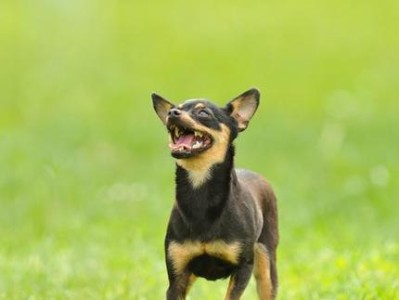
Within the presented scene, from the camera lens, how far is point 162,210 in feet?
52.4

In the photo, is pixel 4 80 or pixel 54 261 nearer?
pixel 54 261

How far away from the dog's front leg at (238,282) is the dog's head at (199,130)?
0.75m

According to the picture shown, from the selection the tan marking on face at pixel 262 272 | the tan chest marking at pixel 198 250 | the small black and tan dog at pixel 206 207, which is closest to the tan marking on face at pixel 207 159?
the small black and tan dog at pixel 206 207

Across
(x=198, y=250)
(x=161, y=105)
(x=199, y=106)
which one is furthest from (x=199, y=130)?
(x=198, y=250)

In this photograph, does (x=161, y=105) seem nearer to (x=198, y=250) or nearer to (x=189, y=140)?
(x=189, y=140)

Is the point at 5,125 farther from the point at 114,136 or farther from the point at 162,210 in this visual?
the point at 162,210

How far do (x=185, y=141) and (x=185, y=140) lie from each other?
0.06 feet

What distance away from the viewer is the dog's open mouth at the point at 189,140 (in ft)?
26.8

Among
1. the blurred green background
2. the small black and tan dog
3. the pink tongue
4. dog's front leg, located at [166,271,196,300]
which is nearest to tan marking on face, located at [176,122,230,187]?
the small black and tan dog

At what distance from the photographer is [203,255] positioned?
27.3 ft

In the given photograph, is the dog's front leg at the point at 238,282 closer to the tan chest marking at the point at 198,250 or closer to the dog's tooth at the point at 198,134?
the tan chest marking at the point at 198,250

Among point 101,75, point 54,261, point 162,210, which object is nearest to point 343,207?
point 162,210

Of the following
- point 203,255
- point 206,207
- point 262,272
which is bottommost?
point 262,272

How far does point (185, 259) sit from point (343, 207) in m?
8.18
